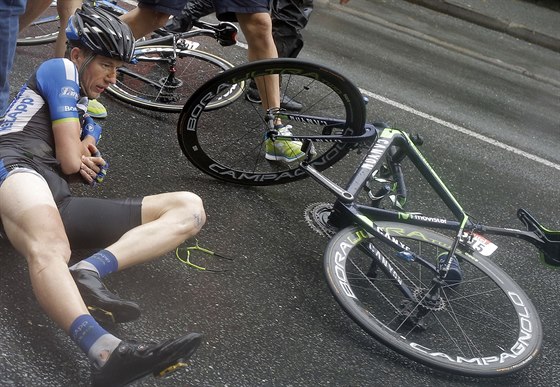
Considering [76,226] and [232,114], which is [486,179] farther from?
[76,226]

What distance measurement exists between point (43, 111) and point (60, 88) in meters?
0.15

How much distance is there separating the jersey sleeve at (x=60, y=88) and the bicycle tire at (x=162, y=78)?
1906 mm

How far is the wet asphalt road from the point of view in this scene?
3293 millimetres

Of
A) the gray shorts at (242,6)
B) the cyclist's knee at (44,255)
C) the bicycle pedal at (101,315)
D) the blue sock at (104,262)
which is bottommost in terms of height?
the bicycle pedal at (101,315)

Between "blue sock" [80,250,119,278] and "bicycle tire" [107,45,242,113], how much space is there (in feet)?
7.49

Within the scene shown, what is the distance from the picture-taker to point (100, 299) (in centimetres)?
298

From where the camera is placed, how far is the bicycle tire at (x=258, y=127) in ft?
14.7

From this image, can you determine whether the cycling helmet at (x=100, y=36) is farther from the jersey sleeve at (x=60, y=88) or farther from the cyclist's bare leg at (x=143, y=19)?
the cyclist's bare leg at (x=143, y=19)

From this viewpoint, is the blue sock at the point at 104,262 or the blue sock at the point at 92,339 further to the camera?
the blue sock at the point at 104,262

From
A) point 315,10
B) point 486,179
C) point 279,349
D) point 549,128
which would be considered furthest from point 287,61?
point 315,10

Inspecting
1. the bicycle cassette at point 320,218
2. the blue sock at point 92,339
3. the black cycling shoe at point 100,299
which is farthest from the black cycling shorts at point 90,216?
the bicycle cassette at point 320,218

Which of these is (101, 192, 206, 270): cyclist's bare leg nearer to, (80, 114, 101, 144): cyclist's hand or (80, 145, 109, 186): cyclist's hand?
(80, 145, 109, 186): cyclist's hand

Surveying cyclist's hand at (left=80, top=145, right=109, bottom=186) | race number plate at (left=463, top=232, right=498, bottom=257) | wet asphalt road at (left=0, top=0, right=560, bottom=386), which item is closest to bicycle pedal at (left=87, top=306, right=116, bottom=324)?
wet asphalt road at (left=0, top=0, right=560, bottom=386)

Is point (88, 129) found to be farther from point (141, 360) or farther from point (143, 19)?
point (143, 19)
